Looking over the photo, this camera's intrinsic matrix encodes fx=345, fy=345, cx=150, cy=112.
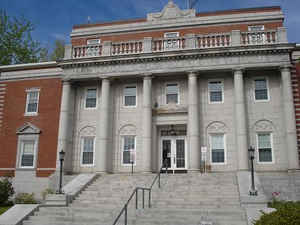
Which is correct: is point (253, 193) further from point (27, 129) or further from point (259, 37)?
point (27, 129)

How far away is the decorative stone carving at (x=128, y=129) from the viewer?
1037 inches

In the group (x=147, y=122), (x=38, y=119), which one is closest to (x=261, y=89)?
(x=147, y=122)

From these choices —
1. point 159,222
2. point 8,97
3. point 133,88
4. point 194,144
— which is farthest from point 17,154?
point 159,222

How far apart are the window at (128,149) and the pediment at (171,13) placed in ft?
39.2

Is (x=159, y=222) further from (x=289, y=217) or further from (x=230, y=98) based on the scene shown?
(x=230, y=98)

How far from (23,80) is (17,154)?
6.39 meters

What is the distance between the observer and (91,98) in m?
27.8

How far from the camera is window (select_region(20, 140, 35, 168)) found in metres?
27.7

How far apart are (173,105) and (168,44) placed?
4.68 metres

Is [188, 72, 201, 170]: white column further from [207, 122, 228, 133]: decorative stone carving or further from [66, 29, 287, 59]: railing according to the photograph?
[66, 29, 287, 59]: railing

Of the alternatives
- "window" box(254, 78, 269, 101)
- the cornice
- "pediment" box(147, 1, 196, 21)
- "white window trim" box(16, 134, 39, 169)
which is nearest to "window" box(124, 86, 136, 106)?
the cornice

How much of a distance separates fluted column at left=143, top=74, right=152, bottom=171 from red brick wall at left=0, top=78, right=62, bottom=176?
292 inches

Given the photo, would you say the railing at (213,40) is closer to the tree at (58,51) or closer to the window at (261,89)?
the window at (261,89)

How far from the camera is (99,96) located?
90.4 ft
